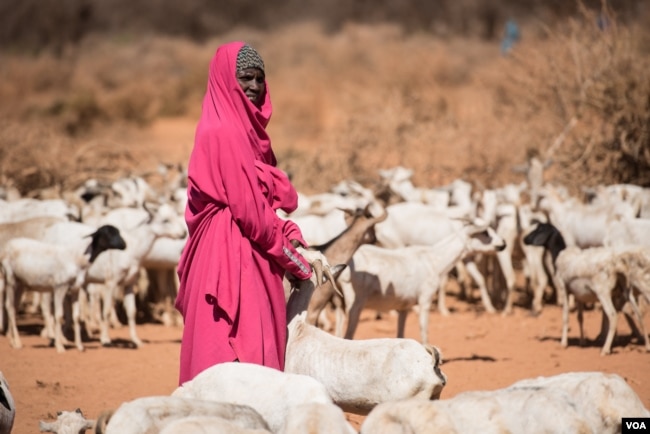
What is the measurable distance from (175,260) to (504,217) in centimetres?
501

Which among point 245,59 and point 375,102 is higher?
point 375,102

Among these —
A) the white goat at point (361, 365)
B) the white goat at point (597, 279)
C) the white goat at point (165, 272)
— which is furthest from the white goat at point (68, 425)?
the white goat at point (165, 272)

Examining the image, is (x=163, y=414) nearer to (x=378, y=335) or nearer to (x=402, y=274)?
(x=402, y=274)

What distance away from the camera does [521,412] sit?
17.0ft

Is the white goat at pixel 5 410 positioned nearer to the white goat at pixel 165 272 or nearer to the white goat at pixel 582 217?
the white goat at pixel 165 272

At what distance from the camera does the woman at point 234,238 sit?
592 centimetres

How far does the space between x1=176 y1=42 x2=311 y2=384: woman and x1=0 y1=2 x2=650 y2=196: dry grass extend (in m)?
13.0

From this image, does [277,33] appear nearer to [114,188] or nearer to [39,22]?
[39,22]

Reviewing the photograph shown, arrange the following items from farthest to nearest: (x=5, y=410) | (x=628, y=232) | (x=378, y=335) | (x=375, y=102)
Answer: (x=375, y=102), (x=378, y=335), (x=628, y=232), (x=5, y=410)

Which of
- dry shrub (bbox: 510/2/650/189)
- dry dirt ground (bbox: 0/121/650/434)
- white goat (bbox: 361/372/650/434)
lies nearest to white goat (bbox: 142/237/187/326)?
dry dirt ground (bbox: 0/121/650/434)

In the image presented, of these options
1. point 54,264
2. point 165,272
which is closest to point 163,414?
point 54,264

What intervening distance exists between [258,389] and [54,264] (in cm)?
696

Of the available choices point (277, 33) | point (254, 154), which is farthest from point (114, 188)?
point (277, 33)

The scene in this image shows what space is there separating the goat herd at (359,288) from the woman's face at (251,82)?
Result: 104 cm
